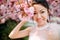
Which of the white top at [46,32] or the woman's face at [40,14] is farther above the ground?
the woman's face at [40,14]

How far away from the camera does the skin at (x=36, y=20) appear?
142 centimetres

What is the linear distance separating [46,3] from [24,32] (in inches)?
12.4

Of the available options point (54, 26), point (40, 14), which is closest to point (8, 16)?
point (40, 14)

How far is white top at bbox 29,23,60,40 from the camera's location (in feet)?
4.72

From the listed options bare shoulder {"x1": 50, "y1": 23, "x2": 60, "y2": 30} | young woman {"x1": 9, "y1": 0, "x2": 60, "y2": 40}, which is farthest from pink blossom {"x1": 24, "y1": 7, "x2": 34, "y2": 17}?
bare shoulder {"x1": 50, "y1": 23, "x2": 60, "y2": 30}

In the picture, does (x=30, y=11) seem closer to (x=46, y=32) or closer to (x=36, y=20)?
(x=36, y=20)

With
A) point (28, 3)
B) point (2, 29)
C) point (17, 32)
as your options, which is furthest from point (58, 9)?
point (2, 29)

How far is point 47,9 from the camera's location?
4.83 ft

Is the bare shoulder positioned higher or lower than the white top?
higher

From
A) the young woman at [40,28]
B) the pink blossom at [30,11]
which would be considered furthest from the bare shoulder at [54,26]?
the pink blossom at [30,11]

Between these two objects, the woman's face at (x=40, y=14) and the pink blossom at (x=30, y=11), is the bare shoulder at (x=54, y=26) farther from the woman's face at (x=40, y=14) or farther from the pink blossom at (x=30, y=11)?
the pink blossom at (x=30, y=11)

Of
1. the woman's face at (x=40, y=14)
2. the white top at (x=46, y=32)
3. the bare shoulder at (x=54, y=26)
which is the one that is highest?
the woman's face at (x=40, y=14)

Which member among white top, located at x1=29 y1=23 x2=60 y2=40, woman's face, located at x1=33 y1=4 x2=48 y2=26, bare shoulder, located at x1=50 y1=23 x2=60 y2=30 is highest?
woman's face, located at x1=33 y1=4 x2=48 y2=26

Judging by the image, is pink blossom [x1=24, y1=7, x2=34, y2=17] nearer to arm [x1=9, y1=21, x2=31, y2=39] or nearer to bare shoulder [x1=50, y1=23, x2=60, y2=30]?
arm [x1=9, y1=21, x2=31, y2=39]
